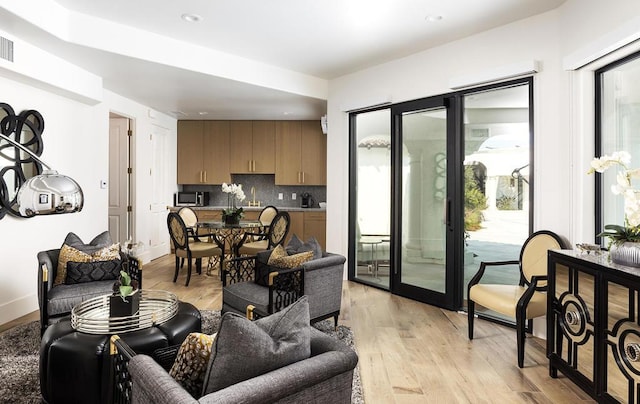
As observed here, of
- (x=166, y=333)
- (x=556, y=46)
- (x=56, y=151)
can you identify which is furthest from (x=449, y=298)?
(x=56, y=151)

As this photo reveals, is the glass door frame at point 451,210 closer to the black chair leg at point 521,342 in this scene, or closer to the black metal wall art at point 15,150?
the black chair leg at point 521,342

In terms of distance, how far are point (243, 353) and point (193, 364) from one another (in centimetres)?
21

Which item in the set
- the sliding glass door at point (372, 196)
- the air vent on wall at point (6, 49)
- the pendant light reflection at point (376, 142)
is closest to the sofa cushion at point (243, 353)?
the air vent on wall at point (6, 49)

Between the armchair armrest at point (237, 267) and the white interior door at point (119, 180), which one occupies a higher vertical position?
the white interior door at point (119, 180)

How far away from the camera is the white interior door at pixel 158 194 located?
684 cm

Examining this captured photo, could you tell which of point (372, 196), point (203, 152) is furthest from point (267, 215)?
point (372, 196)

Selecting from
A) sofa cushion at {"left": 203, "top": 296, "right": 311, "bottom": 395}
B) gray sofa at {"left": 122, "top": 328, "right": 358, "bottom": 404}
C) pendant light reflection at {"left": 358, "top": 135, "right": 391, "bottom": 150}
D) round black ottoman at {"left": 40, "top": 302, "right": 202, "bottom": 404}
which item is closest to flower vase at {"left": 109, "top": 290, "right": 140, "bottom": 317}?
round black ottoman at {"left": 40, "top": 302, "right": 202, "bottom": 404}

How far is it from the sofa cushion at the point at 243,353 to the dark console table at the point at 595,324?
5.60ft

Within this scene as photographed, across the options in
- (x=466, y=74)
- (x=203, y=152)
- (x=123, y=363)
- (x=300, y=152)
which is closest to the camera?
(x=123, y=363)

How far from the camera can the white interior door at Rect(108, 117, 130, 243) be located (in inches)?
246

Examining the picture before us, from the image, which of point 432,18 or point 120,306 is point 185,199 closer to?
point 120,306

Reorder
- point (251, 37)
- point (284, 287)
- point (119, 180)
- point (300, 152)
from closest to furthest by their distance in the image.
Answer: point (284, 287) → point (251, 37) → point (119, 180) → point (300, 152)

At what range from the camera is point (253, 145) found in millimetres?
7652

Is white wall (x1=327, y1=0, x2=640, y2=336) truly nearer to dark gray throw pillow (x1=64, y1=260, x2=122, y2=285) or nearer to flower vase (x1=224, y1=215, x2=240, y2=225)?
flower vase (x1=224, y1=215, x2=240, y2=225)
